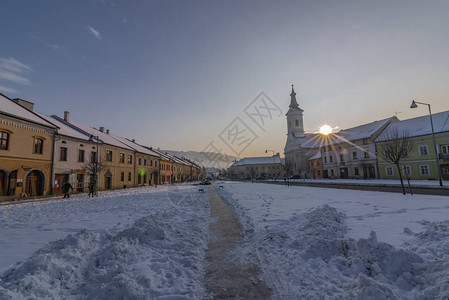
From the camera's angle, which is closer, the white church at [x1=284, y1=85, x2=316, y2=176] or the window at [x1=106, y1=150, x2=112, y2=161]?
the window at [x1=106, y1=150, x2=112, y2=161]

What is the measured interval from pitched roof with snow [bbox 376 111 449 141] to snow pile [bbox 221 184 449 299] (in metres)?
36.7

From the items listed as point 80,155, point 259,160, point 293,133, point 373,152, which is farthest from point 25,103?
point 259,160

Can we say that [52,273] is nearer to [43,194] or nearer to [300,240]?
[300,240]

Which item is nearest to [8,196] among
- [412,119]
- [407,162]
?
[407,162]

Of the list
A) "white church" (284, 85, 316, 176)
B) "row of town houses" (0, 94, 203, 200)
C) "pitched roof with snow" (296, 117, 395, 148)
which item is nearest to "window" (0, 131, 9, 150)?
"row of town houses" (0, 94, 203, 200)

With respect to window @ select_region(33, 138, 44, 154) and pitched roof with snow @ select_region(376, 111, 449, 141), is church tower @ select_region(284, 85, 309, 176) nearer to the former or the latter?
pitched roof with snow @ select_region(376, 111, 449, 141)

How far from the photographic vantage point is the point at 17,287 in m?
3.58

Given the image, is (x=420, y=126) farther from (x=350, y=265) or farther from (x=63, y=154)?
(x=63, y=154)

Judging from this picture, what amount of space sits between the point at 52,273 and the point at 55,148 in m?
24.1

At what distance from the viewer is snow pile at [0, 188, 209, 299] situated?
12.0 feet

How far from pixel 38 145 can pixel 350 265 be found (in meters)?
27.3

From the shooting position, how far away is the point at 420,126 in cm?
3450

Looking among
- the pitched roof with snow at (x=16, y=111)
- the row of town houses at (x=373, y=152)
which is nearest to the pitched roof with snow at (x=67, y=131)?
the pitched roof with snow at (x=16, y=111)

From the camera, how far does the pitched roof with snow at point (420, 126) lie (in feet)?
104
